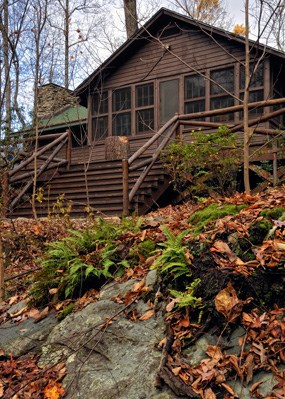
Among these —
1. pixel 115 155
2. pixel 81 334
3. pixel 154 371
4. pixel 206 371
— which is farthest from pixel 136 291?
pixel 115 155

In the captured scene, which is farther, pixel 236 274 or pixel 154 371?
pixel 236 274

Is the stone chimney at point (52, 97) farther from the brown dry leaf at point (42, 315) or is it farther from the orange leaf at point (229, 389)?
the orange leaf at point (229, 389)

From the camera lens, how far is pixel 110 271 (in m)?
4.11

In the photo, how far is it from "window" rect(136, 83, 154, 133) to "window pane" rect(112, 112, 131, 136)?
0.42 m

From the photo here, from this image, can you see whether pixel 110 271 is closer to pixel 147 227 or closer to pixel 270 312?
pixel 147 227

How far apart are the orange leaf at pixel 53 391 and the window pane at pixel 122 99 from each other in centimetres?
1379

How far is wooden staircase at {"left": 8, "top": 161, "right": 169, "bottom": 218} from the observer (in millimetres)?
9750

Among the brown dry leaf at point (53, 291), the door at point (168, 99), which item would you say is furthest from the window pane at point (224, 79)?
the brown dry leaf at point (53, 291)

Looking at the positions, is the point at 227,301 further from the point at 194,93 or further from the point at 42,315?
the point at 194,93

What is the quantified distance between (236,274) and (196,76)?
1268cm

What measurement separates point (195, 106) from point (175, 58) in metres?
1.93

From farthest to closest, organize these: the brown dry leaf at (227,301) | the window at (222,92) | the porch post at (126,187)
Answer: the window at (222,92) < the porch post at (126,187) < the brown dry leaf at (227,301)

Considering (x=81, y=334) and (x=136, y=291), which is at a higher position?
(x=136, y=291)

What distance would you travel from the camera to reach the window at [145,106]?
1542 cm
